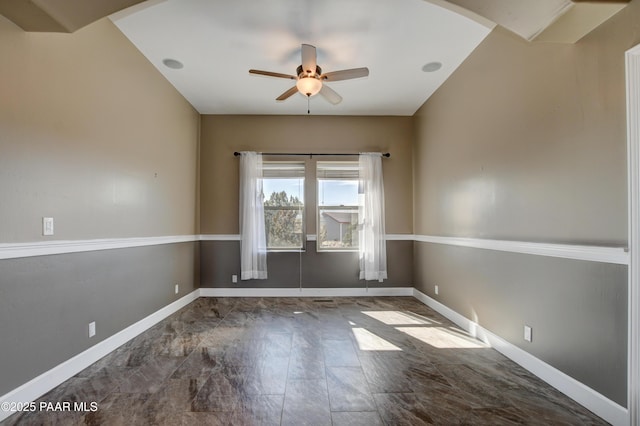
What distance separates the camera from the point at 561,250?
2.09 m

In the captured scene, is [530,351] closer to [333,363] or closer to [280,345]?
Answer: [333,363]

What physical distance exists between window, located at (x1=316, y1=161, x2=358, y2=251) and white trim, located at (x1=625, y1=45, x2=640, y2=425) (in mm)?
3582

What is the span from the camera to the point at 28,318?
6.46ft

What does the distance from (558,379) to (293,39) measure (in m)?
3.52

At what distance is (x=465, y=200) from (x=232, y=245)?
3446mm

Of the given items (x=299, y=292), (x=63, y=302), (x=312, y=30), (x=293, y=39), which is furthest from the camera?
(x=299, y=292)

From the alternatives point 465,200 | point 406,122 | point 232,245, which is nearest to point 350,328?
point 465,200

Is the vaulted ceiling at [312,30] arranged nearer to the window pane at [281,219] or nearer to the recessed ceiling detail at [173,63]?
the recessed ceiling detail at [173,63]

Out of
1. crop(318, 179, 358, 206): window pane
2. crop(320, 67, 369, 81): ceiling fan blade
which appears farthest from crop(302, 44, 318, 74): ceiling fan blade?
crop(318, 179, 358, 206): window pane

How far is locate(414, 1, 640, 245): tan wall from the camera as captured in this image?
177 cm

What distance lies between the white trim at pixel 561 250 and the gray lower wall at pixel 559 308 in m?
0.04

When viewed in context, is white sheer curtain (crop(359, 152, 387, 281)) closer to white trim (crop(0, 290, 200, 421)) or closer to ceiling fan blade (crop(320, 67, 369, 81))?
ceiling fan blade (crop(320, 67, 369, 81))

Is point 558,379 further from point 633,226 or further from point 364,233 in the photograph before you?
point 364,233

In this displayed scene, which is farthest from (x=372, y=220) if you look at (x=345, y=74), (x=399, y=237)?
(x=345, y=74)
